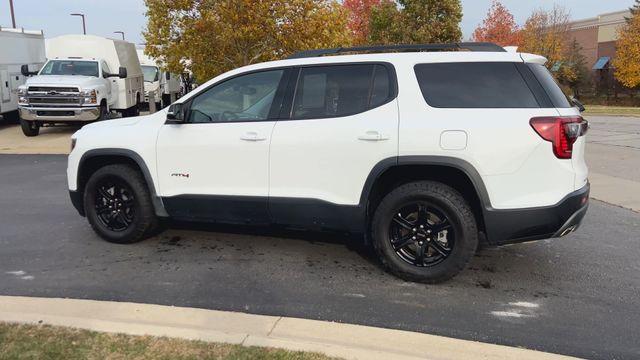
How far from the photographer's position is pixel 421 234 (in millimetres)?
4398

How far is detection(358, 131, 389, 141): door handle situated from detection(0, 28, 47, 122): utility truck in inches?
585

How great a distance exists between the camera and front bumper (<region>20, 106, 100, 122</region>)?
14.6 metres

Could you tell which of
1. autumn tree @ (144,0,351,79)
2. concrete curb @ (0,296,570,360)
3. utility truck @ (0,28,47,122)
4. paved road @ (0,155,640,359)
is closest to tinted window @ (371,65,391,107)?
paved road @ (0,155,640,359)

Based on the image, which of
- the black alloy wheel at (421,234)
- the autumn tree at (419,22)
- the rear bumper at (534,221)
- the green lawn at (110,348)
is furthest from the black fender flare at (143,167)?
the autumn tree at (419,22)

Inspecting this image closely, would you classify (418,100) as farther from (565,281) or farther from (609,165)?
(609,165)

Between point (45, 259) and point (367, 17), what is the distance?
31740mm

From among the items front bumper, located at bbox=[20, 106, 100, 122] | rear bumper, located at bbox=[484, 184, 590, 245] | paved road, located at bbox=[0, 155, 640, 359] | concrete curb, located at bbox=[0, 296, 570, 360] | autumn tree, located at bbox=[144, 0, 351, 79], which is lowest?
paved road, located at bbox=[0, 155, 640, 359]

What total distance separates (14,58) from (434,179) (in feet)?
55.5

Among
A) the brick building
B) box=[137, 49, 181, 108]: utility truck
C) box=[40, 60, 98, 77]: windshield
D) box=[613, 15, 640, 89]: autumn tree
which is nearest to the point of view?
box=[40, 60, 98, 77]: windshield

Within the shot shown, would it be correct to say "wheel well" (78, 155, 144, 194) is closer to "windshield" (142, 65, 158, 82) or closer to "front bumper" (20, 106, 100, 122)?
"front bumper" (20, 106, 100, 122)

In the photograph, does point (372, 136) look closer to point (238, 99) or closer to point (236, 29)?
point (238, 99)

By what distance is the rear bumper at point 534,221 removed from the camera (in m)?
4.07

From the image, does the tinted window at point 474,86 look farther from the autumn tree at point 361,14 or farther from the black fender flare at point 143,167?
the autumn tree at point 361,14

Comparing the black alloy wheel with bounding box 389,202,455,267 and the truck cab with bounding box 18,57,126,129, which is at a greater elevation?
the truck cab with bounding box 18,57,126,129
